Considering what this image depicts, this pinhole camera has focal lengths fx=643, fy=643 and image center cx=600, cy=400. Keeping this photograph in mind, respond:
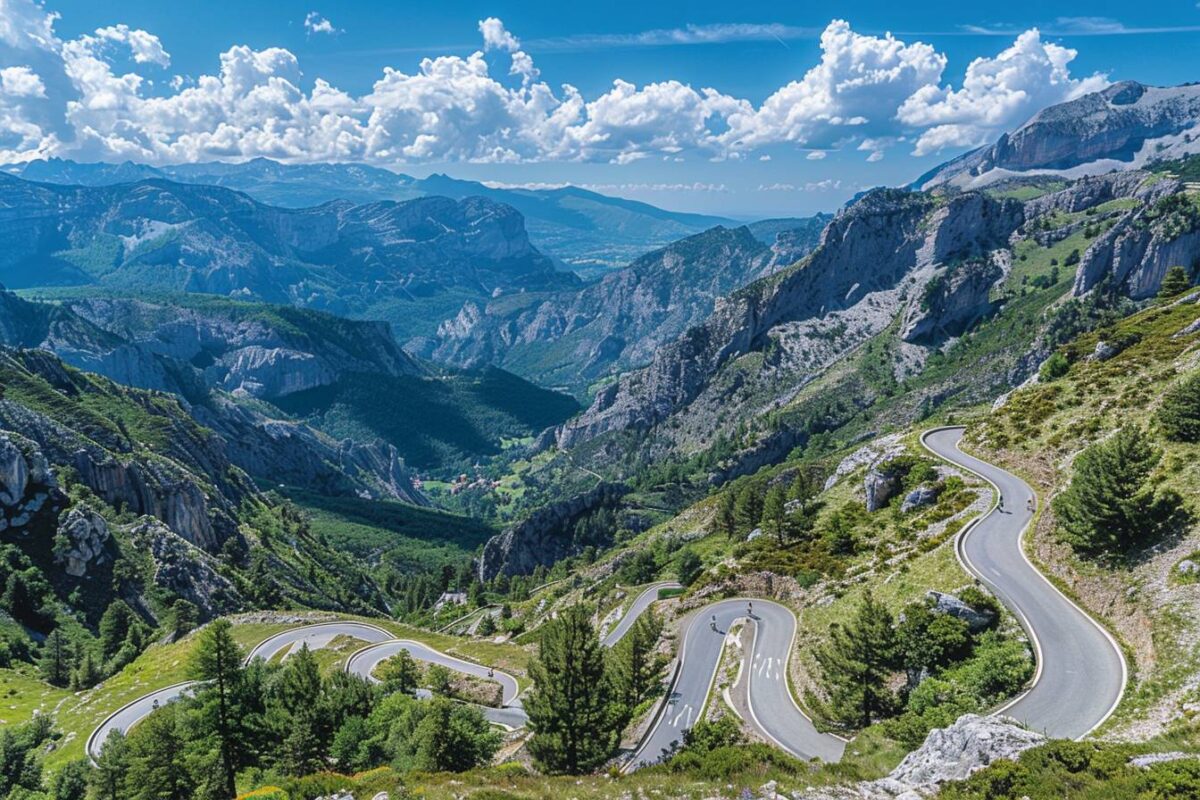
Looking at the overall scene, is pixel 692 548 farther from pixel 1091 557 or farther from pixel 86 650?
pixel 86 650

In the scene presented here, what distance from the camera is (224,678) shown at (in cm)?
4834

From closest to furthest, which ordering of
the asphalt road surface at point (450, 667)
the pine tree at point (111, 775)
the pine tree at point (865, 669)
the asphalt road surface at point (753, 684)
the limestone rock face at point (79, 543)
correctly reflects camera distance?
the pine tree at point (865, 669) → the asphalt road surface at point (753, 684) → the pine tree at point (111, 775) → the asphalt road surface at point (450, 667) → the limestone rock face at point (79, 543)

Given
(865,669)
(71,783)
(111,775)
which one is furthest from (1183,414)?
(71,783)

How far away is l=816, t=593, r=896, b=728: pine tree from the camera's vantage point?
44812 mm

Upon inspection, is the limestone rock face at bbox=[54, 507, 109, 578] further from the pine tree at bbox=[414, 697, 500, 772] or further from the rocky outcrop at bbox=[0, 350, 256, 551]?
the pine tree at bbox=[414, 697, 500, 772]

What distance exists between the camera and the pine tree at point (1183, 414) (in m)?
52.4

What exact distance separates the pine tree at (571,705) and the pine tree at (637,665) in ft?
27.6

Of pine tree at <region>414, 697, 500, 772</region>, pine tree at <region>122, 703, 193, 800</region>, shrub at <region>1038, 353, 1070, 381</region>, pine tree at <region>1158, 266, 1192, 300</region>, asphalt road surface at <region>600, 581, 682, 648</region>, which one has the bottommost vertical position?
asphalt road surface at <region>600, 581, 682, 648</region>

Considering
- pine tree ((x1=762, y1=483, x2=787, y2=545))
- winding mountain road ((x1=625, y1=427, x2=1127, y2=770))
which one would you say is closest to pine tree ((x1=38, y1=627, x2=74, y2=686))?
winding mountain road ((x1=625, y1=427, x2=1127, y2=770))

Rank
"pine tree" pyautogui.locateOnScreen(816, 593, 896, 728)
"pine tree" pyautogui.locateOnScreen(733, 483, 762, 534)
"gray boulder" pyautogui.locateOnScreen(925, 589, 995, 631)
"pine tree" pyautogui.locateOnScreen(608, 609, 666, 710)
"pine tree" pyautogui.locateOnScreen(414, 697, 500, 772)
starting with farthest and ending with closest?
1. "pine tree" pyautogui.locateOnScreen(733, 483, 762, 534)
2. "pine tree" pyautogui.locateOnScreen(608, 609, 666, 710)
3. "gray boulder" pyautogui.locateOnScreen(925, 589, 995, 631)
4. "pine tree" pyautogui.locateOnScreen(816, 593, 896, 728)
5. "pine tree" pyautogui.locateOnScreen(414, 697, 500, 772)

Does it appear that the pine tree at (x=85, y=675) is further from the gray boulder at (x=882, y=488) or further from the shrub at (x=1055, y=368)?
the shrub at (x=1055, y=368)

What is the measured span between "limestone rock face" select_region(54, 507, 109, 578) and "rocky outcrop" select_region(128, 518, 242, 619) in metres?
9.45

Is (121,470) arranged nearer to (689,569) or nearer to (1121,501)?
(689,569)

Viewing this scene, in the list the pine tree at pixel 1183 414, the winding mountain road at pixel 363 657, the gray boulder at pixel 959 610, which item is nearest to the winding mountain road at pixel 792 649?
the winding mountain road at pixel 363 657
